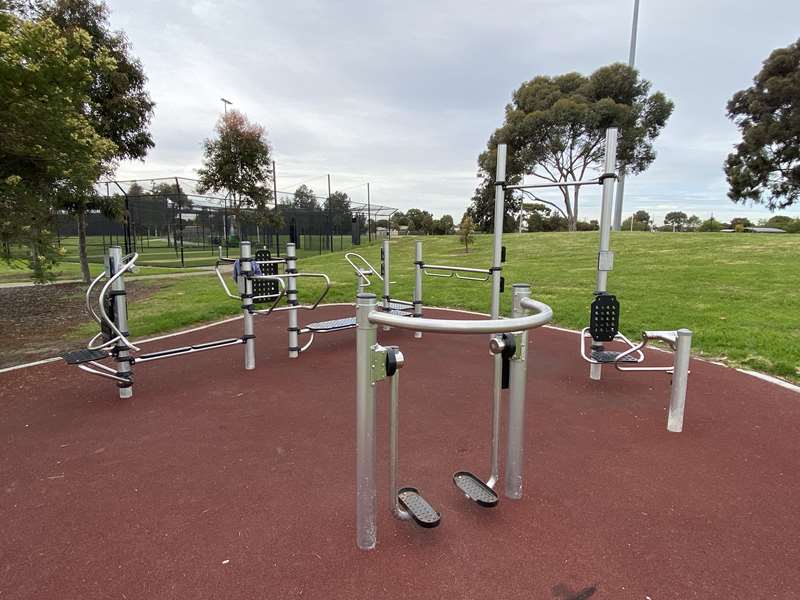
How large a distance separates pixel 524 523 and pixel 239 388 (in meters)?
2.59

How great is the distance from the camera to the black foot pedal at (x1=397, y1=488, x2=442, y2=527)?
6.34 ft

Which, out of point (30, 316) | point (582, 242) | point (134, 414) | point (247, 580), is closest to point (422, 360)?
point (134, 414)

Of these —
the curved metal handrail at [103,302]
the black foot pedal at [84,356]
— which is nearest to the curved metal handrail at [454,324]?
the curved metal handrail at [103,302]

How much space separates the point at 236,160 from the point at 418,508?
1517 cm

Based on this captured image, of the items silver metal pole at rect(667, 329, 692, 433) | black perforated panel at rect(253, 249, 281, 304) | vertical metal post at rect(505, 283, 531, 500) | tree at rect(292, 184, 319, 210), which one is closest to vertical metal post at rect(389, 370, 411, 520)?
vertical metal post at rect(505, 283, 531, 500)

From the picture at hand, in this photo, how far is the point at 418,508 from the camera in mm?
2023

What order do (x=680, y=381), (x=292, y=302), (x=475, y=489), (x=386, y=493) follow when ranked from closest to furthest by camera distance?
(x=475, y=489), (x=386, y=493), (x=680, y=381), (x=292, y=302)

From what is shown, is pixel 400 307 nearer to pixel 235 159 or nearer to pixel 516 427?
pixel 516 427

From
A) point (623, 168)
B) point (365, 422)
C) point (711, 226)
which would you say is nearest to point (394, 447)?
point (365, 422)

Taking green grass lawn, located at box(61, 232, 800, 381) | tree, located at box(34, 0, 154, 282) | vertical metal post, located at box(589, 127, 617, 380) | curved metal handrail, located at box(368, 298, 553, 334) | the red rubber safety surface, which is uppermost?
tree, located at box(34, 0, 154, 282)

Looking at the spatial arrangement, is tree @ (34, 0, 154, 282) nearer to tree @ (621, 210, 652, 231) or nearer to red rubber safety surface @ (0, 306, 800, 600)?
red rubber safety surface @ (0, 306, 800, 600)

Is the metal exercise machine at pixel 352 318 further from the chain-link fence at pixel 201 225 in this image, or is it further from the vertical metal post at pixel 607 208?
the chain-link fence at pixel 201 225

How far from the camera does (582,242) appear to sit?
60.2ft

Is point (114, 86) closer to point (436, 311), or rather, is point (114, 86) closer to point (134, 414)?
point (436, 311)
